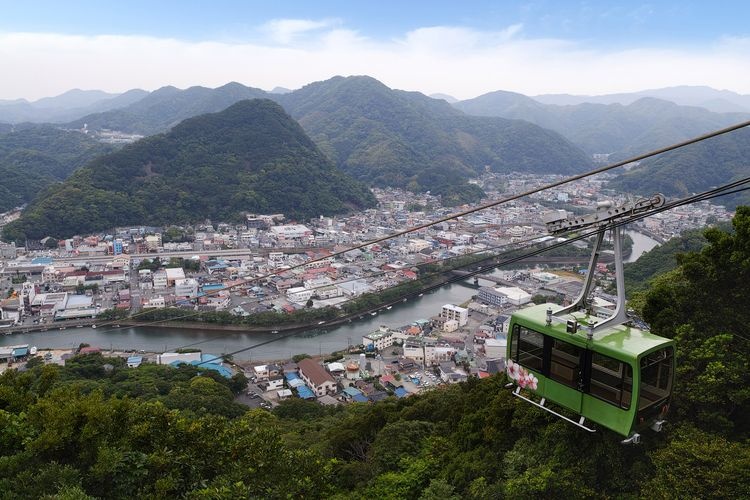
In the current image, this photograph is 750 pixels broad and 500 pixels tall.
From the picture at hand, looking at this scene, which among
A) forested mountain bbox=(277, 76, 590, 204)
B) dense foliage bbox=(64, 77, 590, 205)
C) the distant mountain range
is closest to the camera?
forested mountain bbox=(277, 76, 590, 204)

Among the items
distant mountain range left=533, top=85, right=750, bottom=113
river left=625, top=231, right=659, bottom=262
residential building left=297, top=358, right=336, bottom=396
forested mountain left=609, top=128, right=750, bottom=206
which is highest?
distant mountain range left=533, top=85, right=750, bottom=113

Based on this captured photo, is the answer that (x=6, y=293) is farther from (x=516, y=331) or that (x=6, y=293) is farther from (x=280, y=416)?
(x=516, y=331)

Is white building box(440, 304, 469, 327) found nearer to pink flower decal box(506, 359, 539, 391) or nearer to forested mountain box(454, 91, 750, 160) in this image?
pink flower decal box(506, 359, 539, 391)

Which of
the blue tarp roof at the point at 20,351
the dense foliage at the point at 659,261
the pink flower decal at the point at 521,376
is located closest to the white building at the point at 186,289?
the blue tarp roof at the point at 20,351

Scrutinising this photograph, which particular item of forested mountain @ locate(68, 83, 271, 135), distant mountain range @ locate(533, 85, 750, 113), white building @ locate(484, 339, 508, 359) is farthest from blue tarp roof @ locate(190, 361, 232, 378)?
distant mountain range @ locate(533, 85, 750, 113)

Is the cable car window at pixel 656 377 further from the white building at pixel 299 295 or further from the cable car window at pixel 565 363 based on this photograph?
the white building at pixel 299 295

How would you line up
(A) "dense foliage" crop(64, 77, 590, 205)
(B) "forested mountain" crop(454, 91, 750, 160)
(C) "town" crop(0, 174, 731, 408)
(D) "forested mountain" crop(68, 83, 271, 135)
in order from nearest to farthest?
(C) "town" crop(0, 174, 731, 408) → (A) "dense foliage" crop(64, 77, 590, 205) → (D) "forested mountain" crop(68, 83, 271, 135) → (B) "forested mountain" crop(454, 91, 750, 160)

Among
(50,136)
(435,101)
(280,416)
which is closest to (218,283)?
(280,416)
